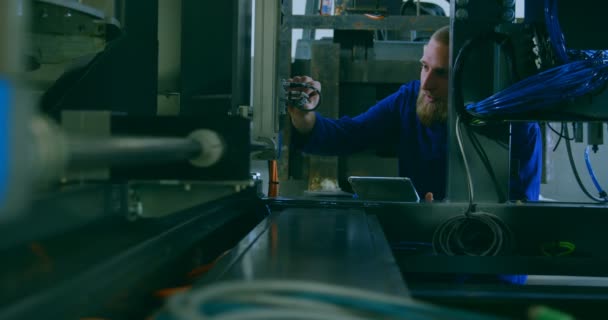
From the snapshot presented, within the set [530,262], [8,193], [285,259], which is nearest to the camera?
[8,193]

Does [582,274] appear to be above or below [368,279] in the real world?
below

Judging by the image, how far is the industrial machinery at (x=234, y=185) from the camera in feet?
1.58

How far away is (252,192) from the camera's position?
152 cm

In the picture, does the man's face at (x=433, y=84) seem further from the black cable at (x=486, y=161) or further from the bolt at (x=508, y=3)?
the black cable at (x=486, y=161)

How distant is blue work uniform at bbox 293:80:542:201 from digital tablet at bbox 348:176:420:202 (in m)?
1.53

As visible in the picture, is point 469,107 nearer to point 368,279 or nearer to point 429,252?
point 429,252

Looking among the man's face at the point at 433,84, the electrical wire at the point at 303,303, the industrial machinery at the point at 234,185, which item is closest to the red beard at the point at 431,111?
the man's face at the point at 433,84

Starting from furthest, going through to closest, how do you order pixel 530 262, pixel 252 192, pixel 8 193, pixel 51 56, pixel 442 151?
pixel 442 151 → pixel 252 192 → pixel 530 262 → pixel 51 56 → pixel 8 193

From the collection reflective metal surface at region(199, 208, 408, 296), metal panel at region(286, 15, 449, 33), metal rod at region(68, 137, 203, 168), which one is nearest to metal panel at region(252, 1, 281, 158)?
reflective metal surface at region(199, 208, 408, 296)

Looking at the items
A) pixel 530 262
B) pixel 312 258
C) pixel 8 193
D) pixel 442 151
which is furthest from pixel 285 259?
pixel 442 151

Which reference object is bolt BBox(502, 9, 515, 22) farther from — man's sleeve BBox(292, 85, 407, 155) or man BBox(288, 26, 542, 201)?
man's sleeve BBox(292, 85, 407, 155)

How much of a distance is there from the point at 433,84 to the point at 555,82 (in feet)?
6.23

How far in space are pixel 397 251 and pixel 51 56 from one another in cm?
95

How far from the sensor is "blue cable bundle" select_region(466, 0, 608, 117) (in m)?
1.44
